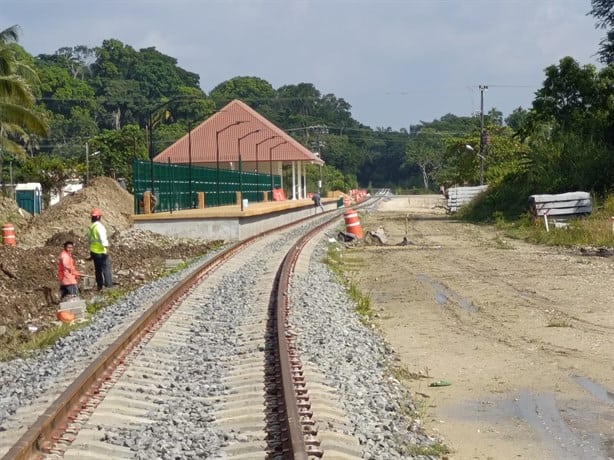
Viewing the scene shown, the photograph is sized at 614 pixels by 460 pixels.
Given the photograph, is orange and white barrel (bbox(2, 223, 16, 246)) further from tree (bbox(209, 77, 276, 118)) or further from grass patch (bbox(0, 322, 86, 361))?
tree (bbox(209, 77, 276, 118))

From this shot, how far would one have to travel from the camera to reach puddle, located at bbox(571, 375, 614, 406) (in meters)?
9.20

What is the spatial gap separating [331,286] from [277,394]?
10801 millimetres

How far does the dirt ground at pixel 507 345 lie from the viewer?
26.5 ft

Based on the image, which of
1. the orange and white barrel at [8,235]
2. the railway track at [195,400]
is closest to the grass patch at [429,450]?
the railway track at [195,400]

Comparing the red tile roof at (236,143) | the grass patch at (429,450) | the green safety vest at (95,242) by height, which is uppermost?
the red tile roof at (236,143)

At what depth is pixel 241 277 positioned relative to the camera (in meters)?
20.6

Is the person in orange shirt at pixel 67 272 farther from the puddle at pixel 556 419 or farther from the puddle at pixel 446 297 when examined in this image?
the puddle at pixel 556 419

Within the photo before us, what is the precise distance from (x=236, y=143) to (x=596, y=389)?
232 feet

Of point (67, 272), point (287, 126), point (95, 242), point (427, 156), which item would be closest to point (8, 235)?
point (95, 242)

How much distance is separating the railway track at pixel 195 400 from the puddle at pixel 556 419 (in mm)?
1400

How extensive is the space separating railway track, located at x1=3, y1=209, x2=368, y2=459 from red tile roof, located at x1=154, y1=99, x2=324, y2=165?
60467mm

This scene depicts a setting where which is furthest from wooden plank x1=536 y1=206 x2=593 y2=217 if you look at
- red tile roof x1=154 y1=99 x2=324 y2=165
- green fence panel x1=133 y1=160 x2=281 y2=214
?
red tile roof x1=154 y1=99 x2=324 y2=165

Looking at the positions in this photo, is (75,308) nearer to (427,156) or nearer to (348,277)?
(348,277)

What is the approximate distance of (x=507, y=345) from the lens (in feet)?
41.0
